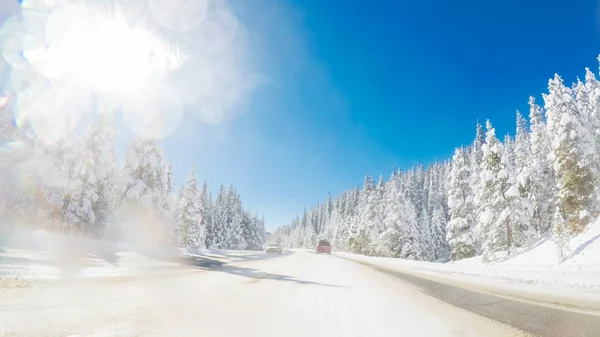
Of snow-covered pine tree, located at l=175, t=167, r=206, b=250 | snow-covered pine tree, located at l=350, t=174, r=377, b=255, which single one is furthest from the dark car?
snow-covered pine tree, located at l=350, t=174, r=377, b=255

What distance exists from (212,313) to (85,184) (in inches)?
1218

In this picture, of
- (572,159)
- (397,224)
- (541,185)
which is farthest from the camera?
(397,224)

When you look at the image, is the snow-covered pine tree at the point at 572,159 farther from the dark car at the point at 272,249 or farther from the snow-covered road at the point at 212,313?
the dark car at the point at 272,249

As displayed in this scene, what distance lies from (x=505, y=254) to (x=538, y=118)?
798 inches

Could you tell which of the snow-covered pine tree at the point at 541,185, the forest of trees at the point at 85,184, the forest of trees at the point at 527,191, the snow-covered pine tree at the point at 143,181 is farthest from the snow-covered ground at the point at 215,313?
the snow-covered pine tree at the point at 541,185

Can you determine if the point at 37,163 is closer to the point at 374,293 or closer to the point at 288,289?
the point at 288,289

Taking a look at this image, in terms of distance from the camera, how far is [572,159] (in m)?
25.2

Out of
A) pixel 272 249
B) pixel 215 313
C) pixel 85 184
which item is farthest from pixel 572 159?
pixel 85 184

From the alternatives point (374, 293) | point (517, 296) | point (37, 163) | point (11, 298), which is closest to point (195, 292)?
point (11, 298)

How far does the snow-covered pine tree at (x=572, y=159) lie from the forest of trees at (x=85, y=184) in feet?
116

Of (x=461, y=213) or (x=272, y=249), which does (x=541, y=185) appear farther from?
(x=272, y=249)

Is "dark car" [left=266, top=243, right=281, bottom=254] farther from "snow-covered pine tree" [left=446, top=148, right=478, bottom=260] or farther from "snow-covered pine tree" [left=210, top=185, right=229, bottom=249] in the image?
"snow-covered pine tree" [left=446, top=148, right=478, bottom=260]

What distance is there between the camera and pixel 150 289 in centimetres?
769

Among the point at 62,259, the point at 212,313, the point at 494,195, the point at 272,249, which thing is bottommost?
the point at 272,249
